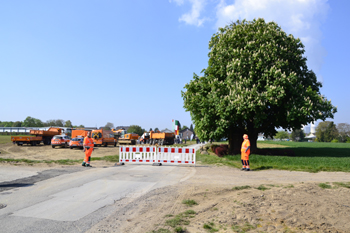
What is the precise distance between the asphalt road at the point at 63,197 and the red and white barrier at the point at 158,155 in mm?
4706

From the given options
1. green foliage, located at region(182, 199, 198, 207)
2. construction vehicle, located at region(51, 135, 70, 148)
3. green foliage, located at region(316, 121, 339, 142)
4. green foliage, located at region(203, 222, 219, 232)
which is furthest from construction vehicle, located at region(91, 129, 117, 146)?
green foliage, located at region(316, 121, 339, 142)

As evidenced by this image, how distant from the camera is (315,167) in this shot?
15203mm

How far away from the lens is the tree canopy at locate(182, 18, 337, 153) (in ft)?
64.4

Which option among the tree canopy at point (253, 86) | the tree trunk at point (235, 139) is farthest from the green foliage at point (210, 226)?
the tree trunk at point (235, 139)

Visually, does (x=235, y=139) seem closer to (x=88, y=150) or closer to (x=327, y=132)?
(x=88, y=150)

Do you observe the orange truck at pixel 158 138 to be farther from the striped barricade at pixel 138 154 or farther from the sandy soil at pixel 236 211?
the sandy soil at pixel 236 211

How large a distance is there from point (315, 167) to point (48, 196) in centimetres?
1322

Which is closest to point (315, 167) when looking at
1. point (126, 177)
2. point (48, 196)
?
point (126, 177)

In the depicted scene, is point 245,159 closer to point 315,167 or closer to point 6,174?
point 315,167

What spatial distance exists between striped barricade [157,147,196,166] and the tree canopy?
496 centimetres

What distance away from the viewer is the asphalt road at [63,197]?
5469 mm

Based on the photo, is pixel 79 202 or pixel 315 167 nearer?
pixel 79 202

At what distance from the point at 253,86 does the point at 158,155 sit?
8292mm

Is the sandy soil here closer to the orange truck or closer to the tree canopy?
the tree canopy
